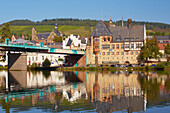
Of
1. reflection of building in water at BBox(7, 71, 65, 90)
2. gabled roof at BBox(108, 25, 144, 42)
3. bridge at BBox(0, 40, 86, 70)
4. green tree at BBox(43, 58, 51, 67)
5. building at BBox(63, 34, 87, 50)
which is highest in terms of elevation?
gabled roof at BBox(108, 25, 144, 42)

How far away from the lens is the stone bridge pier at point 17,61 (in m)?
109

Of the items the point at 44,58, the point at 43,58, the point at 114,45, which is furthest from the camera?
the point at 43,58

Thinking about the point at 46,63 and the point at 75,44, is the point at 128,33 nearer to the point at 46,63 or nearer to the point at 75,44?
the point at 75,44

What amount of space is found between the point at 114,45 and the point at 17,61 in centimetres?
3824

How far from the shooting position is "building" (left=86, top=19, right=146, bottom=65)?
4931 inches

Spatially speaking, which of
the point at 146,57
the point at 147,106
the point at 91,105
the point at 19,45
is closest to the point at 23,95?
the point at 91,105

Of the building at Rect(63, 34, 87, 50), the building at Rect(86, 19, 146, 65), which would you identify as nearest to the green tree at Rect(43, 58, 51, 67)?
the building at Rect(63, 34, 87, 50)

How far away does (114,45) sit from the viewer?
128 meters

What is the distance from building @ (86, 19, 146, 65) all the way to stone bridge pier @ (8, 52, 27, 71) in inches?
1157

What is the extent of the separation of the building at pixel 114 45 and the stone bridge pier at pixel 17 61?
Result: 96.4 feet

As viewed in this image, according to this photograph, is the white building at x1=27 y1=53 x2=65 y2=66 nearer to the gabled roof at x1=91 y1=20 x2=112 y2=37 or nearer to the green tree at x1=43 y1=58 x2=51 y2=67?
the green tree at x1=43 y1=58 x2=51 y2=67

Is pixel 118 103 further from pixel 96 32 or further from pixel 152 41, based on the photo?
pixel 96 32

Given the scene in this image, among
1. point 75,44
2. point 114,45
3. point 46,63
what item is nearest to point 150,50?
point 114,45

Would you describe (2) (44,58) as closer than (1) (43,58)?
Yes
